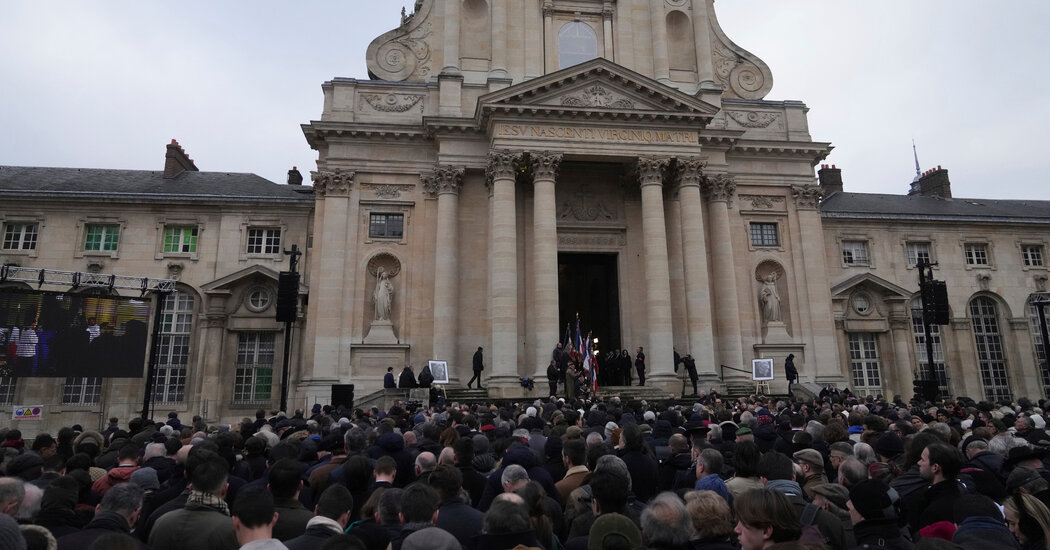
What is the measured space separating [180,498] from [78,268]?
2995 cm

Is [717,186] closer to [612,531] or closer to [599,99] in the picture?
[599,99]

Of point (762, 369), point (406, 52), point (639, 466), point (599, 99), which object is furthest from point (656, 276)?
point (639, 466)

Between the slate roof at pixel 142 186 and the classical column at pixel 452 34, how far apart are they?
911 cm

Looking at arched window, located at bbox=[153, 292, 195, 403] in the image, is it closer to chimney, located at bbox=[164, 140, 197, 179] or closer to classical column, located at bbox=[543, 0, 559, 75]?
chimney, located at bbox=[164, 140, 197, 179]

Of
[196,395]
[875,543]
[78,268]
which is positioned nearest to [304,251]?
[196,395]

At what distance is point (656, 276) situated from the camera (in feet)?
87.6

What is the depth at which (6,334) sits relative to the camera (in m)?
20.0

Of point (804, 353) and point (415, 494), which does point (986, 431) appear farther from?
point (804, 353)

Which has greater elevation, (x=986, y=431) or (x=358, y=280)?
(x=358, y=280)

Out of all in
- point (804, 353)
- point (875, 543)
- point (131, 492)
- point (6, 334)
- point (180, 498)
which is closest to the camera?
point (875, 543)

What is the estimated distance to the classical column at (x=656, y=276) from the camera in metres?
26.0

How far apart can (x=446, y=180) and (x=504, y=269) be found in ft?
15.8

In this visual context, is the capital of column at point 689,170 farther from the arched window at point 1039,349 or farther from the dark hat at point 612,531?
the dark hat at point 612,531

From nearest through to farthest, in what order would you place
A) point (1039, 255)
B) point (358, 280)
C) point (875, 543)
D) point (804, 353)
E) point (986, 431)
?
1. point (875, 543)
2. point (986, 431)
3. point (358, 280)
4. point (804, 353)
5. point (1039, 255)
